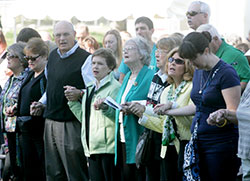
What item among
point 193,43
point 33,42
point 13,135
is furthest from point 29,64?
point 193,43

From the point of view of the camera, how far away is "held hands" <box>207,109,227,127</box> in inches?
178

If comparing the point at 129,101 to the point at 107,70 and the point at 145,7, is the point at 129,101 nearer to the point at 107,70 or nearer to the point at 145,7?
the point at 107,70

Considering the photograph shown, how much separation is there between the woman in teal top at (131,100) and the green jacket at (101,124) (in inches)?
5.5

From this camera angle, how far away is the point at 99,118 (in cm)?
670

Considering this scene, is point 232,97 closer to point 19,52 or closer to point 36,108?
point 36,108

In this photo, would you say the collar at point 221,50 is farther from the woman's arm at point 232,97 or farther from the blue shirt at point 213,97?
the woman's arm at point 232,97

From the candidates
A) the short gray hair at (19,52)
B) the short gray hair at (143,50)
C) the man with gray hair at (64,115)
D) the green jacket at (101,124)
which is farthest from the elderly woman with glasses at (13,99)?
the short gray hair at (143,50)

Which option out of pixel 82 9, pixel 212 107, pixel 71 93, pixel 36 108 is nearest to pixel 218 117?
pixel 212 107

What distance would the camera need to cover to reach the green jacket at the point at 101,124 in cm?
660

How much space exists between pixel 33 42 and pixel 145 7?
6.65 meters

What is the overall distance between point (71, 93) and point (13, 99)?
1.34m

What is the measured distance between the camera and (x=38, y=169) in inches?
307

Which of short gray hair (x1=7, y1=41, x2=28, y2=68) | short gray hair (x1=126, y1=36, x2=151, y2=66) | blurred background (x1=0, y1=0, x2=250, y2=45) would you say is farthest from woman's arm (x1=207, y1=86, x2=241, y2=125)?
blurred background (x1=0, y1=0, x2=250, y2=45)

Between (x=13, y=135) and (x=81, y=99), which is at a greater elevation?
(x=81, y=99)
